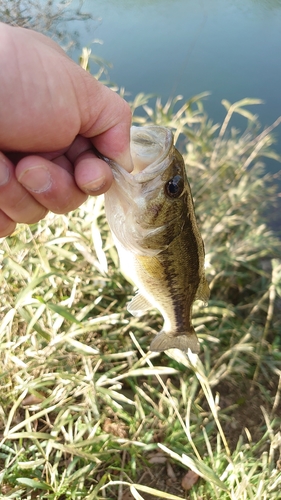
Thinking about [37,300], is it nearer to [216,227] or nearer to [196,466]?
[196,466]

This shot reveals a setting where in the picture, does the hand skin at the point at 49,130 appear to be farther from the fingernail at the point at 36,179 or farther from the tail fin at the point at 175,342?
the tail fin at the point at 175,342

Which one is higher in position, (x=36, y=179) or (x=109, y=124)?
(x=109, y=124)

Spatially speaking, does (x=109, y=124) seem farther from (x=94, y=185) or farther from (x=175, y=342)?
(x=175, y=342)

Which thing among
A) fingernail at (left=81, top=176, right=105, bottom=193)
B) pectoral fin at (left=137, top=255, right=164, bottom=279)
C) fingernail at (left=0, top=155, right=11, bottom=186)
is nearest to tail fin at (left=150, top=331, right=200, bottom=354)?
pectoral fin at (left=137, top=255, right=164, bottom=279)

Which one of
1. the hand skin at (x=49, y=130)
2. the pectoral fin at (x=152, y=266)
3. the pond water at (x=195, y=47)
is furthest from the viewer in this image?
the pond water at (x=195, y=47)

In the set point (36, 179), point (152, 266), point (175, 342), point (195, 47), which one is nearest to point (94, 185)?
point (36, 179)

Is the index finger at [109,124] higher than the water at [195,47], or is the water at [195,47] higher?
the index finger at [109,124]

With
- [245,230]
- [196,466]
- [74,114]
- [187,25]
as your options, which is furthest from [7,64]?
[187,25]

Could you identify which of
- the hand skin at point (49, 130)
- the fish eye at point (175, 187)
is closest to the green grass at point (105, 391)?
the hand skin at point (49, 130)
